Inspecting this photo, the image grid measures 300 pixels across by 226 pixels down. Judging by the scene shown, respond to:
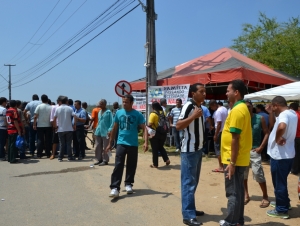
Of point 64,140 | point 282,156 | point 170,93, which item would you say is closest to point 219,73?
point 170,93

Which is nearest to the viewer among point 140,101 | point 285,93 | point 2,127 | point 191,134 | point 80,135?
point 191,134

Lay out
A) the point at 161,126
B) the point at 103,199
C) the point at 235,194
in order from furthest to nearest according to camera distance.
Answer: the point at 161,126, the point at 103,199, the point at 235,194

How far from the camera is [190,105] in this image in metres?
4.67

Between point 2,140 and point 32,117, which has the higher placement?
point 32,117

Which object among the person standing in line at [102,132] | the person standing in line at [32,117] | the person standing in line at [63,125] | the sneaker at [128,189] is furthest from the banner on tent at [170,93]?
the sneaker at [128,189]

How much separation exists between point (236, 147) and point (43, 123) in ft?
Result: 26.3

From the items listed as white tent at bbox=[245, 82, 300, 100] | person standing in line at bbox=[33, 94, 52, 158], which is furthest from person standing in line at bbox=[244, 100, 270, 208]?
person standing in line at bbox=[33, 94, 52, 158]

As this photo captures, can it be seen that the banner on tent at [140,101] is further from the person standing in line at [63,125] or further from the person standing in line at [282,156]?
the person standing in line at [282,156]

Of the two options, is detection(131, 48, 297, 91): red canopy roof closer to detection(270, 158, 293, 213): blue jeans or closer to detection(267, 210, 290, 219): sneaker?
detection(270, 158, 293, 213): blue jeans

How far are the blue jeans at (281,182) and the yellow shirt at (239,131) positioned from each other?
1001 millimetres

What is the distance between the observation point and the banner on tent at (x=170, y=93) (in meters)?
11.7

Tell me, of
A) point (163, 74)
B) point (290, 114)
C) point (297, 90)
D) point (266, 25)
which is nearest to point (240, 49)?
point (266, 25)

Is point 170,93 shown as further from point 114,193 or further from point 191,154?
point 191,154

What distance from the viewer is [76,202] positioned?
5984mm
